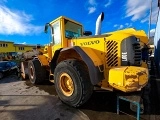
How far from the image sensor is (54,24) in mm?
5207

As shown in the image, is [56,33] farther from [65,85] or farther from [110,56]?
[110,56]

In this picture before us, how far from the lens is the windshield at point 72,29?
495 cm

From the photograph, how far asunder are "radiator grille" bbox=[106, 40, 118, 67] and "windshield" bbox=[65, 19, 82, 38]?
193cm

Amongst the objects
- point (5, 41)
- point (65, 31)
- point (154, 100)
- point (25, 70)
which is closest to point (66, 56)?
point (65, 31)

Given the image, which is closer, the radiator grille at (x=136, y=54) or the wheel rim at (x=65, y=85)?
the radiator grille at (x=136, y=54)

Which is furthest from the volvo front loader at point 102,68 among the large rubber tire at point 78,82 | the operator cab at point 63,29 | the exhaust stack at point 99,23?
the operator cab at point 63,29

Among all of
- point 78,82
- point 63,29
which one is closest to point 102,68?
point 78,82

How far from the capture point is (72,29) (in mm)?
5191

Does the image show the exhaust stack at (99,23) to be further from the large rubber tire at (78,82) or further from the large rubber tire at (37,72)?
the large rubber tire at (37,72)

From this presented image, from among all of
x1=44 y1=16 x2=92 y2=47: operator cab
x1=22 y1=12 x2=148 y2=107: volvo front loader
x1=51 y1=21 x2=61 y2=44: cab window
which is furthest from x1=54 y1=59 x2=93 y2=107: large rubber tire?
x1=51 y1=21 x2=61 y2=44: cab window

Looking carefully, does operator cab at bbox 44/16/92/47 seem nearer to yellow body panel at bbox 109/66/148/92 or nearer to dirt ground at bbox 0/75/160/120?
dirt ground at bbox 0/75/160/120

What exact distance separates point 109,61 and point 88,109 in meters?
1.37

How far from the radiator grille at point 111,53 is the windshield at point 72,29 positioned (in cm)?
193

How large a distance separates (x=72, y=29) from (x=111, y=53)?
228 centimetres
